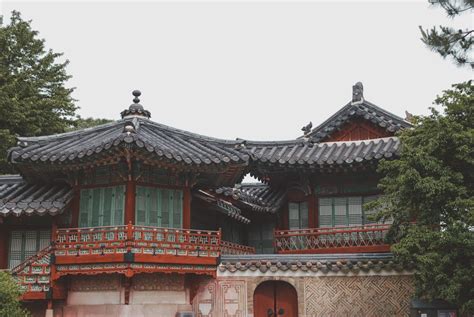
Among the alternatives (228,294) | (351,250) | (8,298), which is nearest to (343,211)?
(351,250)

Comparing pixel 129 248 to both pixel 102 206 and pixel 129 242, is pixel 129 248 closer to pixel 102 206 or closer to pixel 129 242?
pixel 129 242

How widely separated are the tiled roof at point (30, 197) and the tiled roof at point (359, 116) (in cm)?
991

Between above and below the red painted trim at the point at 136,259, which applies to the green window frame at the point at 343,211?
above

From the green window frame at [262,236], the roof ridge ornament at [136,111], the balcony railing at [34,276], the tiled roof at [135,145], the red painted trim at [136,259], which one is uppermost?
the roof ridge ornament at [136,111]

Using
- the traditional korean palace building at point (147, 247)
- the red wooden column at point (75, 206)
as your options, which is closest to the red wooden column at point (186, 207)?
the traditional korean palace building at point (147, 247)

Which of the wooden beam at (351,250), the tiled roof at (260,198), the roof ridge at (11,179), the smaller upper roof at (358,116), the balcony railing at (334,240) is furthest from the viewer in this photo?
the tiled roof at (260,198)

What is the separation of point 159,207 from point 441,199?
7.99m

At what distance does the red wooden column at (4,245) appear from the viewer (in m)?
19.6

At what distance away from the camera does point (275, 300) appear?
19.1m

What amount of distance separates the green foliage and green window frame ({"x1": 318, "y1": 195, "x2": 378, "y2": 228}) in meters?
11.3

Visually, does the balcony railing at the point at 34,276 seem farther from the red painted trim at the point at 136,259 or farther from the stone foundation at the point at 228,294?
the stone foundation at the point at 228,294

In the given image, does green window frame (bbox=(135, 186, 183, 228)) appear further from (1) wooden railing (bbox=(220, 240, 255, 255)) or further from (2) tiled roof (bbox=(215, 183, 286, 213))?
(2) tiled roof (bbox=(215, 183, 286, 213))

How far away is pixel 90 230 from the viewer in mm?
17562

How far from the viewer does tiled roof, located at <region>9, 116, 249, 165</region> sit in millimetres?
17172
